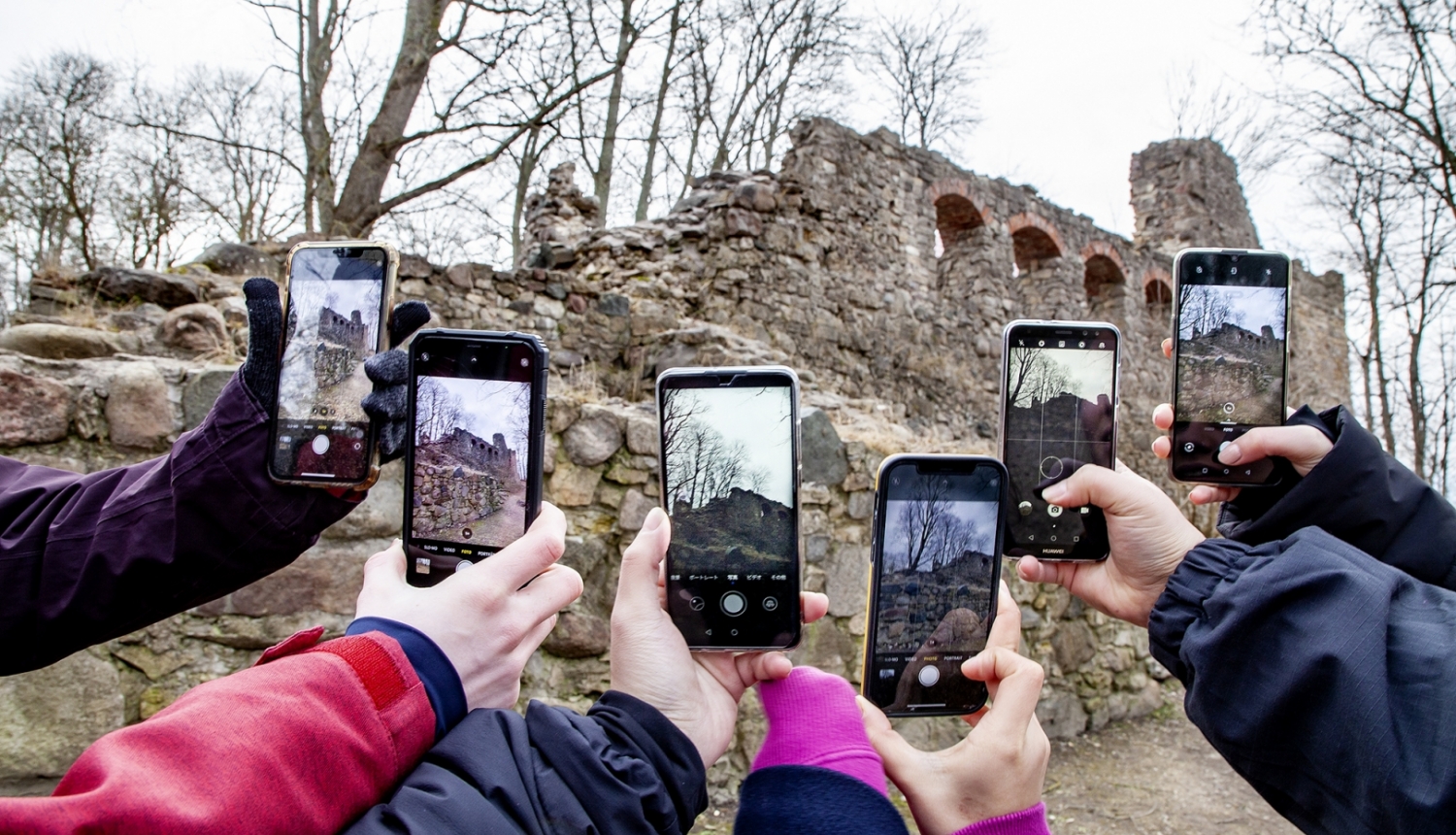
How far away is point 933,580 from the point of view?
4.17ft

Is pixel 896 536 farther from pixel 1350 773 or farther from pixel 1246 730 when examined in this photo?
pixel 1350 773

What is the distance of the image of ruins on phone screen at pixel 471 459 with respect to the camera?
120 centimetres

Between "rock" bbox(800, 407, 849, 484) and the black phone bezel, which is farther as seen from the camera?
"rock" bbox(800, 407, 849, 484)

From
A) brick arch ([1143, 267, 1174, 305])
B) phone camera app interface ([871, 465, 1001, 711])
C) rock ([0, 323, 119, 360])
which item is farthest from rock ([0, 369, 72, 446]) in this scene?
brick arch ([1143, 267, 1174, 305])

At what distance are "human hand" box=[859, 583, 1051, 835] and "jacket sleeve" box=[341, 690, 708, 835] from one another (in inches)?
11.7

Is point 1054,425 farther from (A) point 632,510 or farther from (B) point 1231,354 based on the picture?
(A) point 632,510

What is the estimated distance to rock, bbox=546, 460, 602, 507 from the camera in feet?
11.0

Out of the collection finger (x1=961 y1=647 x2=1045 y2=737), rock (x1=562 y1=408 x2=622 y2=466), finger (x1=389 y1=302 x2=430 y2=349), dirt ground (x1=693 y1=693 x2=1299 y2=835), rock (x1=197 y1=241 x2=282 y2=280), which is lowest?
dirt ground (x1=693 y1=693 x2=1299 y2=835)

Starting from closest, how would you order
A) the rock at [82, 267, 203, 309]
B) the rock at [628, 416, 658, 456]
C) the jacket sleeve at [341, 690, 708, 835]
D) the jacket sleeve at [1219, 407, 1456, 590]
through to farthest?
the jacket sleeve at [341, 690, 708, 835] → the jacket sleeve at [1219, 407, 1456, 590] → the rock at [628, 416, 658, 456] → the rock at [82, 267, 203, 309]

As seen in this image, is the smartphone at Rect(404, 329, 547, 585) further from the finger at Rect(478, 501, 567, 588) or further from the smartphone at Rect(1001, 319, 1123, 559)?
the smartphone at Rect(1001, 319, 1123, 559)

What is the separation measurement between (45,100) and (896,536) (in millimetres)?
15037

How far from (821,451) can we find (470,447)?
288 centimetres

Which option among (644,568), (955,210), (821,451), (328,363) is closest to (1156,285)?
(955,210)

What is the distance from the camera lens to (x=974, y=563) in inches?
50.8
